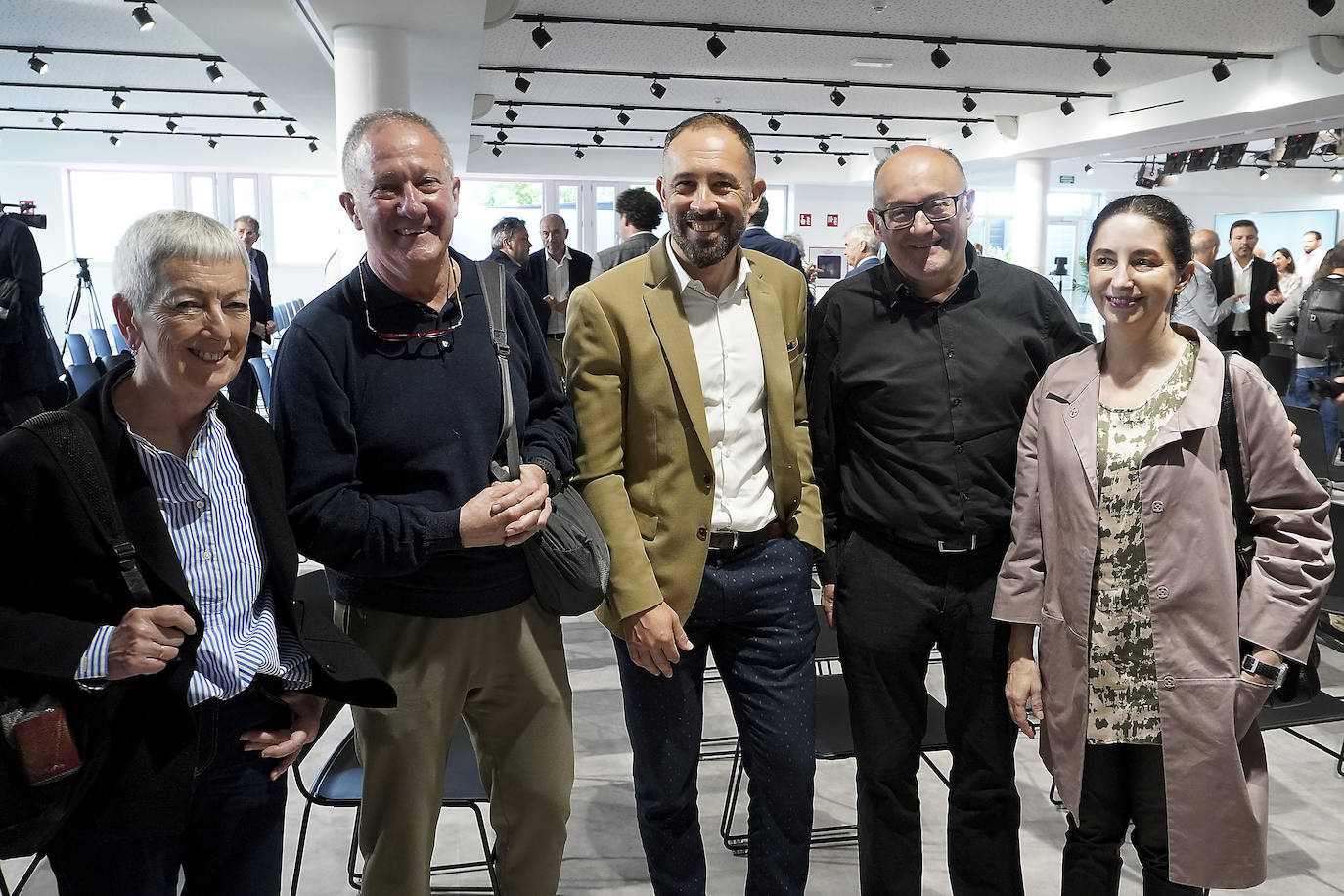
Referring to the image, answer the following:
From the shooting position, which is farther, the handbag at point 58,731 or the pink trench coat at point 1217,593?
the pink trench coat at point 1217,593

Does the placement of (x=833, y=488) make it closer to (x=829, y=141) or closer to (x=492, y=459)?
(x=492, y=459)

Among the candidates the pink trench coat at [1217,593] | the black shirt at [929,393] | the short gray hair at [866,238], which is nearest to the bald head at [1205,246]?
the short gray hair at [866,238]

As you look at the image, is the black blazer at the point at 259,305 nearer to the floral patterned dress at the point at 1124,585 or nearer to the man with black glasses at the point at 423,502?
the man with black glasses at the point at 423,502

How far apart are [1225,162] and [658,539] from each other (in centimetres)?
1457

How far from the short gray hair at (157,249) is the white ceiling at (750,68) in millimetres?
5070

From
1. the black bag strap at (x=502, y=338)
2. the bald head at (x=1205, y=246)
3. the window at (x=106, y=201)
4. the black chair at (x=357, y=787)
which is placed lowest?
the black chair at (x=357, y=787)

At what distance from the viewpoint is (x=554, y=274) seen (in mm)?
6934

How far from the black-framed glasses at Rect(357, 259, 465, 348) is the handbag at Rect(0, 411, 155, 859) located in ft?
1.65

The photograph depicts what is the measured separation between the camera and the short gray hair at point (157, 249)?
4.59ft

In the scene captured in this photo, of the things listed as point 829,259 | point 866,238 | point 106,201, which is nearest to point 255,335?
point 866,238

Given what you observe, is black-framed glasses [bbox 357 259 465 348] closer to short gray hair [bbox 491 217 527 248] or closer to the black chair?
the black chair

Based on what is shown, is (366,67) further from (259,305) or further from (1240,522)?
(1240,522)

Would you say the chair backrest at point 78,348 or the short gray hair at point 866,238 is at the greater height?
the short gray hair at point 866,238

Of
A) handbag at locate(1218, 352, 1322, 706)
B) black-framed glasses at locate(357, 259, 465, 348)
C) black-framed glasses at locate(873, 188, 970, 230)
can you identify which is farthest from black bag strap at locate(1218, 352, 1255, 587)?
black-framed glasses at locate(357, 259, 465, 348)
